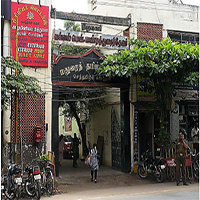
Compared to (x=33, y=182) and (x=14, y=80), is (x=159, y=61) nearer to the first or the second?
(x=14, y=80)

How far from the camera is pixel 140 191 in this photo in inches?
432

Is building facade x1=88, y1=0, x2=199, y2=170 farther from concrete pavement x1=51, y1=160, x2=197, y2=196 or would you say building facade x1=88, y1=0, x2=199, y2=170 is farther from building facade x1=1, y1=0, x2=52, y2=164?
building facade x1=1, y1=0, x2=52, y2=164

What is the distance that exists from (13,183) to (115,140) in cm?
786

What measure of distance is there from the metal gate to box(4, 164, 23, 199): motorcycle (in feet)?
23.5

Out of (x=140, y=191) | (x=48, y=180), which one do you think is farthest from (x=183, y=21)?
(x=48, y=180)

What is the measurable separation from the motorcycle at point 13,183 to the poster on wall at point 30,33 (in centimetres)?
502

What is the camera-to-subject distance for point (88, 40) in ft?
45.4

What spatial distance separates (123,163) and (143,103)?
2912 millimetres

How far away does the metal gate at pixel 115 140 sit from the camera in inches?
629

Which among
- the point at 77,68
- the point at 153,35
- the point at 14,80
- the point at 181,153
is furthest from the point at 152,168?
the point at 14,80

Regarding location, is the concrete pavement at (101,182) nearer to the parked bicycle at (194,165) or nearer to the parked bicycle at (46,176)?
the parked bicycle at (46,176)

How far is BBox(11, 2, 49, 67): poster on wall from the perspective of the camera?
12.8 m

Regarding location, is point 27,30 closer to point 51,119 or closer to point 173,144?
point 51,119

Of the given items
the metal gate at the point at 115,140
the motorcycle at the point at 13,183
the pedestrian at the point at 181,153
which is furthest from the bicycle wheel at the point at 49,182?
the metal gate at the point at 115,140
